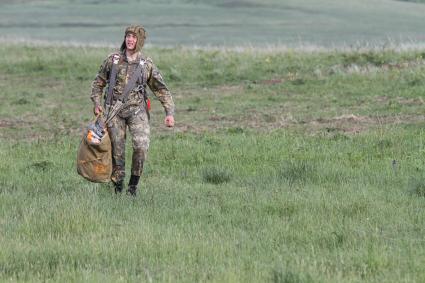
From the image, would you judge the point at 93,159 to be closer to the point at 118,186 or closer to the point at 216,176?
the point at 118,186

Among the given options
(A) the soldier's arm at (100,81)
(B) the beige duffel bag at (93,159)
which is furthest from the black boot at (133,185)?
(A) the soldier's arm at (100,81)

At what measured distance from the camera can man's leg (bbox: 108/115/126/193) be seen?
9977 mm

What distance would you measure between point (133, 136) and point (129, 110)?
1.00 ft

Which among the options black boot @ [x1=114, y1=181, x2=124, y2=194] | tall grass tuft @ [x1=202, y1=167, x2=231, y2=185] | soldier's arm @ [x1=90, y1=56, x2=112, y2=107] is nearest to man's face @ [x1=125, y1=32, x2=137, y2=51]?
soldier's arm @ [x1=90, y1=56, x2=112, y2=107]

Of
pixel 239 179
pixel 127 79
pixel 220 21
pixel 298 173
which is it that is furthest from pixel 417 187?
pixel 220 21

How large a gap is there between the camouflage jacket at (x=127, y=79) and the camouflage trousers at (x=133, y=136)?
0.21 metres

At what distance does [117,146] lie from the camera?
10.0 meters

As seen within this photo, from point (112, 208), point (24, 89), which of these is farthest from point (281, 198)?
point (24, 89)

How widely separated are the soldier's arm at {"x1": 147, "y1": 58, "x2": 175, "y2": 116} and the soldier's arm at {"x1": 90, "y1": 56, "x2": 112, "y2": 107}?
1.58ft

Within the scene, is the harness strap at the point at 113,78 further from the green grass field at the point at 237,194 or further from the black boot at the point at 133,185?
the green grass field at the point at 237,194

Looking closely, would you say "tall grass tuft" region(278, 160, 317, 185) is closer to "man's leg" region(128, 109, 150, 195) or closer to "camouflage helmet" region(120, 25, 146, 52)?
"man's leg" region(128, 109, 150, 195)

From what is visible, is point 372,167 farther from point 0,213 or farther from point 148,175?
point 0,213

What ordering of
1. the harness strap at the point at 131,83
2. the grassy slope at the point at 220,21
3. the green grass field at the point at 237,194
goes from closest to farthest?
1. the green grass field at the point at 237,194
2. the harness strap at the point at 131,83
3. the grassy slope at the point at 220,21

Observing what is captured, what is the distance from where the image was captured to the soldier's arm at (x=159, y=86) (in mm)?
10070
